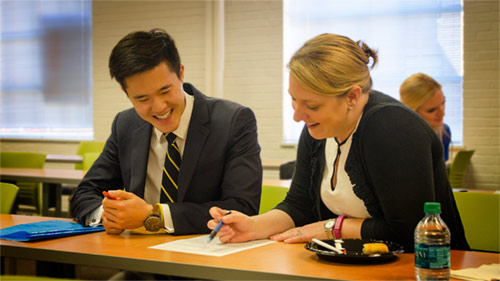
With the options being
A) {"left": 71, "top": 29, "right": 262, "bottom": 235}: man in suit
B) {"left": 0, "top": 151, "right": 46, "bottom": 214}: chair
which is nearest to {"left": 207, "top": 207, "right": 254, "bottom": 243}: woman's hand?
{"left": 71, "top": 29, "right": 262, "bottom": 235}: man in suit

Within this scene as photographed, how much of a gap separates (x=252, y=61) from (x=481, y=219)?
4712mm

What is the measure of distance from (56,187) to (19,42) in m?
4.50

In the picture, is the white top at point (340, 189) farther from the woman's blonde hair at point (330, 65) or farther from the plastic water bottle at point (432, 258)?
the plastic water bottle at point (432, 258)

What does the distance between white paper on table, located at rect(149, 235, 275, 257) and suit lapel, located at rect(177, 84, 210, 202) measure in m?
0.33

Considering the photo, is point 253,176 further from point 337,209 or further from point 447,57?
point 447,57

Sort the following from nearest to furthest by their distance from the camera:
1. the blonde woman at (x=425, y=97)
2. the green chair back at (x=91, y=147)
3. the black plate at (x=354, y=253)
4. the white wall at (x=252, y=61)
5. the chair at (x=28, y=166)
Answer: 1. the black plate at (x=354, y=253)
2. the blonde woman at (x=425, y=97)
3. the chair at (x=28, y=166)
4. the white wall at (x=252, y=61)
5. the green chair back at (x=91, y=147)

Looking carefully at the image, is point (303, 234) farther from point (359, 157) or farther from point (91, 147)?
point (91, 147)

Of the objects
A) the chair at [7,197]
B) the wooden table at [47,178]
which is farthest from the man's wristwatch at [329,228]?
the wooden table at [47,178]

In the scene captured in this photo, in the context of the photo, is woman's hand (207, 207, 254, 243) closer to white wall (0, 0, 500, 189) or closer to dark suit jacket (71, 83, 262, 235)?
dark suit jacket (71, 83, 262, 235)

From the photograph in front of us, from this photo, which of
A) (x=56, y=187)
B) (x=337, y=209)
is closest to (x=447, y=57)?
(x=56, y=187)

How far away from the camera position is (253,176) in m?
1.91

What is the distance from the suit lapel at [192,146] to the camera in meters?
1.89

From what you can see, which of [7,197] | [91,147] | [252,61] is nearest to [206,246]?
[7,197]

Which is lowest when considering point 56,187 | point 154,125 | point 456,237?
point 56,187
